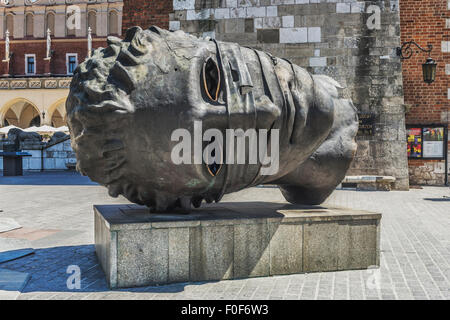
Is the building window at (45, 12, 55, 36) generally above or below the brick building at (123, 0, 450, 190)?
above


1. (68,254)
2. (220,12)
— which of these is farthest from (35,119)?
(68,254)

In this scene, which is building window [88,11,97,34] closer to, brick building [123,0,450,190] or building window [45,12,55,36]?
Answer: building window [45,12,55,36]

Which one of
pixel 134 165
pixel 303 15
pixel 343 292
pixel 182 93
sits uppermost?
pixel 303 15

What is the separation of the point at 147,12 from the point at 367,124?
23.3 feet

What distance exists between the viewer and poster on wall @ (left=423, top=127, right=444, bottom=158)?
578 inches

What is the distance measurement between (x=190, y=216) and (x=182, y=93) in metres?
1.19

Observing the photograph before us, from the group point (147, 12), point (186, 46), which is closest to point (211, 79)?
point (186, 46)

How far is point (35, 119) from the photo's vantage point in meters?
46.7

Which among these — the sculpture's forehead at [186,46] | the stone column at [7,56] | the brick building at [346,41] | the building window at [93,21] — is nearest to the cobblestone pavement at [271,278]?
the sculpture's forehead at [186,46]

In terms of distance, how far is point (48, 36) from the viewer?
45.2 m

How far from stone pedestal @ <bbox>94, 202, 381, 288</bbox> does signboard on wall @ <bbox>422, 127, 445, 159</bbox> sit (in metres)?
11.0

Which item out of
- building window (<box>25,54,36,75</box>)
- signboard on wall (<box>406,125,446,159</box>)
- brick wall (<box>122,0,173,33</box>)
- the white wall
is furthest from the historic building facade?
signboard on wall (<box>406,125,446,159</box>)

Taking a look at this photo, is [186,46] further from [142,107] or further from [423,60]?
[423,60]

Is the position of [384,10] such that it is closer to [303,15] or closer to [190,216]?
[303,15]
